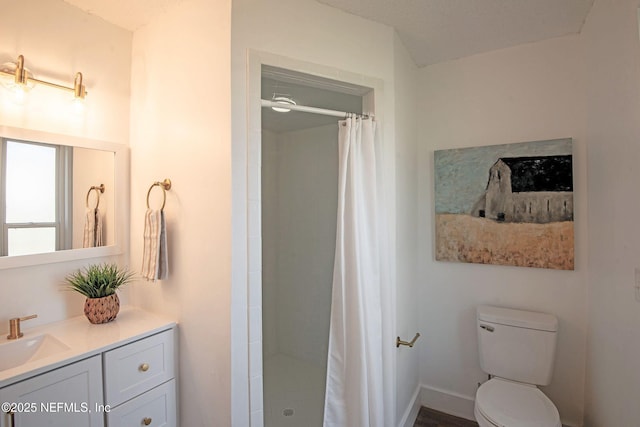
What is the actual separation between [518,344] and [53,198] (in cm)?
273

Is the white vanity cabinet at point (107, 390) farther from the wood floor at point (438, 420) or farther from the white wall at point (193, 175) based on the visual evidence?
the wood floor at point (438, 420)

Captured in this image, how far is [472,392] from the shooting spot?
2143 mm

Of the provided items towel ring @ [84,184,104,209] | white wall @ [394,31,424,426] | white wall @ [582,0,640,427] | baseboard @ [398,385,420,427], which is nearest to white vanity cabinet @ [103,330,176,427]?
towel ring @ [84,184,104,209]

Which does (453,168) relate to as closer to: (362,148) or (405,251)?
(405,251)

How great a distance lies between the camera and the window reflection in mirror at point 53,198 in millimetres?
1389

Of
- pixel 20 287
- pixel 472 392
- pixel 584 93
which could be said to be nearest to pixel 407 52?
pixel 584 93

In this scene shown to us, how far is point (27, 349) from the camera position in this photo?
4.42ft

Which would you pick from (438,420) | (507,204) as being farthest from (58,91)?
(438,420)

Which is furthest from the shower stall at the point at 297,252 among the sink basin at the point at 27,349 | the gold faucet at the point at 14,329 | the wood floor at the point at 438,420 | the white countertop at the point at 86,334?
the gold faucet at the point at 14,329

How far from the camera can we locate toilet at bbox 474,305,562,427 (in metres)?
1.58

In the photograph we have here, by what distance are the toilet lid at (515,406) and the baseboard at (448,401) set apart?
46 centimetres

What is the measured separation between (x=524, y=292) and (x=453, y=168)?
0.96m

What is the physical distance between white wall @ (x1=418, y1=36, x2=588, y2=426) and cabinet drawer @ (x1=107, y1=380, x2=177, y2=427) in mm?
1744

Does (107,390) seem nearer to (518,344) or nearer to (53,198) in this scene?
(53,198)
